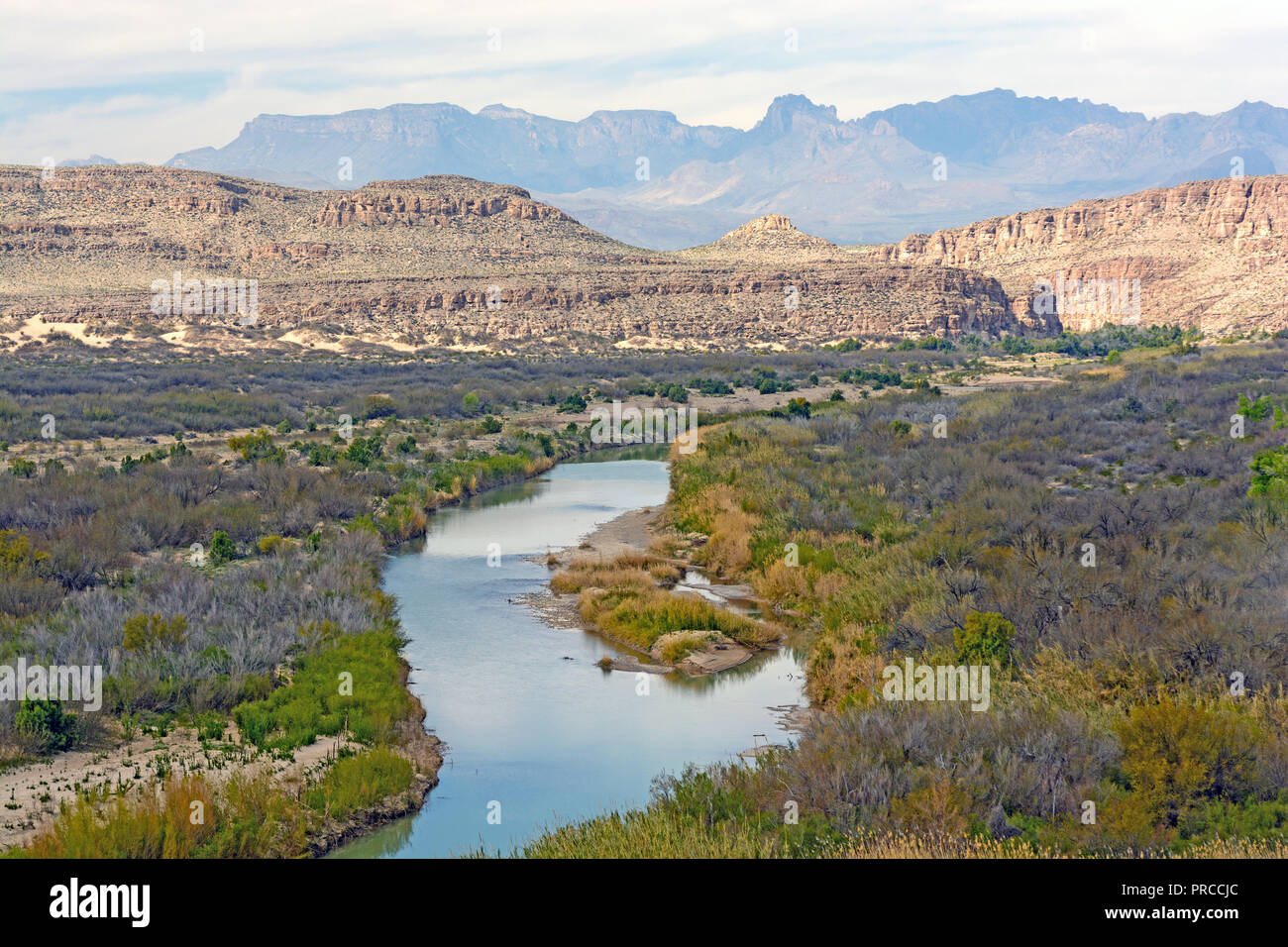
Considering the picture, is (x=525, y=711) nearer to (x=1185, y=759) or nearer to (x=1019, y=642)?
(x=1019, y=642)

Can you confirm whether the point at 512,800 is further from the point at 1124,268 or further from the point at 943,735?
the point at 1124,268

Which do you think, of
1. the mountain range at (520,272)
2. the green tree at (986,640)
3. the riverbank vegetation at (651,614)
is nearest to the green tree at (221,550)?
the riverbank vegetation at (651,614)

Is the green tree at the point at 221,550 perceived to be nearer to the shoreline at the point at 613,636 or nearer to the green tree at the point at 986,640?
the shoreline at the point at 613,636

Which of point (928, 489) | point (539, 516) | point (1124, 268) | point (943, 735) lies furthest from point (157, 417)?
point (1124, 268)

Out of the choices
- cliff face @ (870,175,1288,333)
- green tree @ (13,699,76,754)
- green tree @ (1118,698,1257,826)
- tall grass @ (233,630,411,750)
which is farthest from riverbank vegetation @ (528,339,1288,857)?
cliff face @ (870,175,1288,333)

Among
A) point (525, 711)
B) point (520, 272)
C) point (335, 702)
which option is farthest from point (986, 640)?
point (520, 272)

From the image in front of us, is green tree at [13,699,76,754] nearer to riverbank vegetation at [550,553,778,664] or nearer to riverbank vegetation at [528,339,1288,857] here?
riverbank vegetation at [528,339,1288,857]
